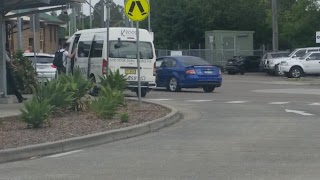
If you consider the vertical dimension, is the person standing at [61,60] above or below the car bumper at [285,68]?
above

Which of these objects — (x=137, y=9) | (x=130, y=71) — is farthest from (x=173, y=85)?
(x=137, y=9)

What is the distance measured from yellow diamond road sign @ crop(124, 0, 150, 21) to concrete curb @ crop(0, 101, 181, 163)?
355 centimetres

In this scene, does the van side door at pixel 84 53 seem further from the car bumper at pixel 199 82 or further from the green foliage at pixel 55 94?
the green foliage at pixel 55 94

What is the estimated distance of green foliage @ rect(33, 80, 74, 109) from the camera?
15.3 m

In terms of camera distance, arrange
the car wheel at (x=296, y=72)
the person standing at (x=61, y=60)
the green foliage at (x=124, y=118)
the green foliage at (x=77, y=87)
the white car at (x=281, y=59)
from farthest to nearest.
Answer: the white car at (x=281, y=59), the car wheel at (x=296, y=72), the person standing at (x=61, y=60), the green foliage at (x=77, y=87), the green foliage at (x=124, y=118)

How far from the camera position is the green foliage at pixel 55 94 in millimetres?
15281

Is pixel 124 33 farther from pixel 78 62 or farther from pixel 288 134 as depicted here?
pixel 288 134

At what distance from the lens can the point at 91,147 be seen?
12.8 m

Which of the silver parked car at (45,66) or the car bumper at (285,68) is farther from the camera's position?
the car bumper at (285,68)

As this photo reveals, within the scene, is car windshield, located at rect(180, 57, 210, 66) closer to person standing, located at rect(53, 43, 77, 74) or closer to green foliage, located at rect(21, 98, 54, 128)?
person standing, located at rect(53, 43, 77, 74)

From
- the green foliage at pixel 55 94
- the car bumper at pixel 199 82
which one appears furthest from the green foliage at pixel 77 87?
the car bumper at pixel 199 82

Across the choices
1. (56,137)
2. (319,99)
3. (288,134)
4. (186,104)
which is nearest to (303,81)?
(319,99)

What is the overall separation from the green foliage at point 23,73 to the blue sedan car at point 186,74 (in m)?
7.63

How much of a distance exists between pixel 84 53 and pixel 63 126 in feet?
38.6
